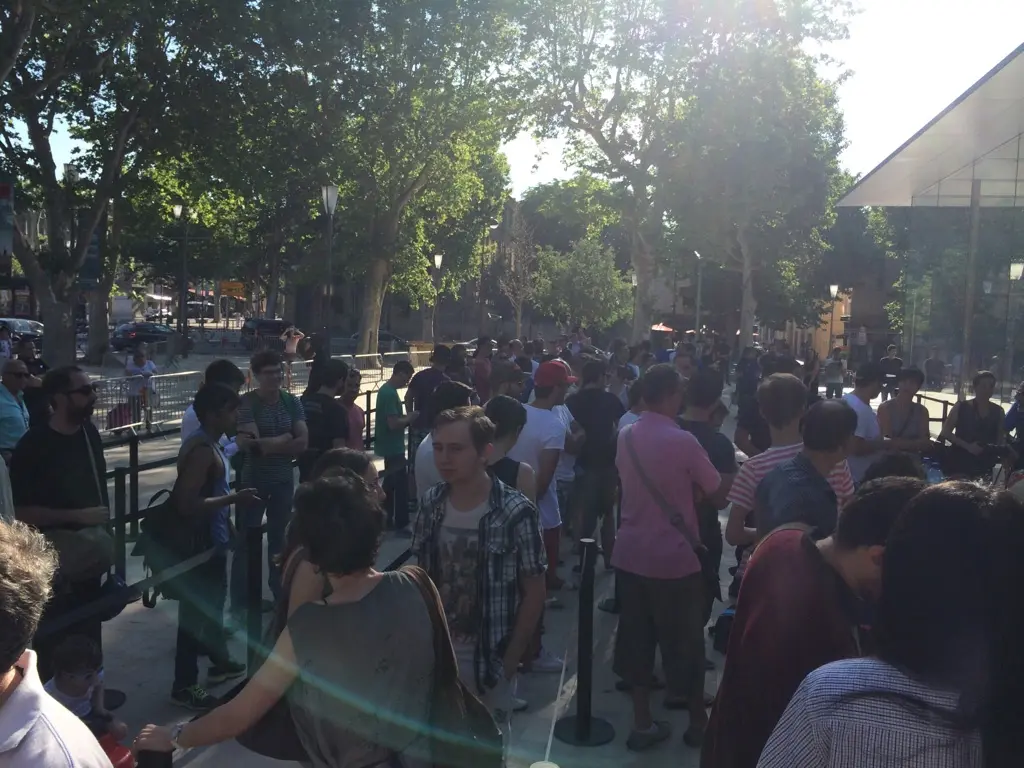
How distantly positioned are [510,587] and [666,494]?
1.54 m

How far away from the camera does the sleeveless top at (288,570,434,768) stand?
104 inches

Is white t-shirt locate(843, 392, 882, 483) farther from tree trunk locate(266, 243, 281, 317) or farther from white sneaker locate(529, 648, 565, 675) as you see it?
tree trunk locate(266, 243, 281, 317)

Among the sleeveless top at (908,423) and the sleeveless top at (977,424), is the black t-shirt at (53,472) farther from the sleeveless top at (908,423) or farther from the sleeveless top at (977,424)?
the sleeveless top at (977,424)

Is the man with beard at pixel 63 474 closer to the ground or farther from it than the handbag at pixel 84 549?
farther from it

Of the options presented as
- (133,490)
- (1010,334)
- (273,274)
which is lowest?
(133,490)

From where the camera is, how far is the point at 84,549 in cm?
505

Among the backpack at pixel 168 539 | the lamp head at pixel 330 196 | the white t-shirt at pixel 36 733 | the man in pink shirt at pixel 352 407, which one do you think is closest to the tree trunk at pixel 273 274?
the lamp head at pixel 330 196

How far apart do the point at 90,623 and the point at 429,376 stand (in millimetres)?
6296

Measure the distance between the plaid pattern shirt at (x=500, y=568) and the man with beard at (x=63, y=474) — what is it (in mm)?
2193

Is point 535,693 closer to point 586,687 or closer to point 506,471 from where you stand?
point 586,687

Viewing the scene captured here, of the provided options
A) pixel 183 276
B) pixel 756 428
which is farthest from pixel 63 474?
pixel 183 276

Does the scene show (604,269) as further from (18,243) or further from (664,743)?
(664,743)

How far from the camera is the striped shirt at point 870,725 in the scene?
167 centimetres

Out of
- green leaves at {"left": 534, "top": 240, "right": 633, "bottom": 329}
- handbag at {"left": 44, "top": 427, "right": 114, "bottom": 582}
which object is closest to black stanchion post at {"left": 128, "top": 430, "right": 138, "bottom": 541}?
handbag at {"left": 44, "top": 427, "right": 114, "bottom": 582}
